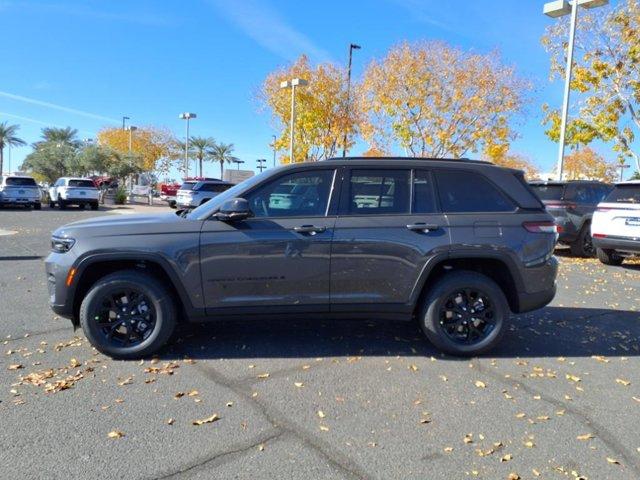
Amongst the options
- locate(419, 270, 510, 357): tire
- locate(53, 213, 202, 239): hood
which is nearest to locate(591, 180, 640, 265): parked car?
locate(419, 270, 510, 357): tire

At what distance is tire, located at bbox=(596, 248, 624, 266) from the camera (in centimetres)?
1016

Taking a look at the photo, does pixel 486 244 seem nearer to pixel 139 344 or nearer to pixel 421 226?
pixel 421 226

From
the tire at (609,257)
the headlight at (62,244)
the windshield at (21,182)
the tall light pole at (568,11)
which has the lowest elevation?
the tire at (609,257)

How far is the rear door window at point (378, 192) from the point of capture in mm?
4473

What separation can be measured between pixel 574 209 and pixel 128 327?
10.1 m

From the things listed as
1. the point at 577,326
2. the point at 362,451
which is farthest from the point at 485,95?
the point at 362,451

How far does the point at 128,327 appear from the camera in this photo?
434 cm

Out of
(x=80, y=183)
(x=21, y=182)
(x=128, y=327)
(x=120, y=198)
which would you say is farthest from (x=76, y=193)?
(x=128, y=327)

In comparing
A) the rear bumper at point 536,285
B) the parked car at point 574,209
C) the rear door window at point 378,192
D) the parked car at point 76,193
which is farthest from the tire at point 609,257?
the parked car at point 76,193

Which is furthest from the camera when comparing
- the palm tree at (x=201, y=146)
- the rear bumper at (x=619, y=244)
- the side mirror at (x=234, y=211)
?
the palm tree at (x=201, y=146)

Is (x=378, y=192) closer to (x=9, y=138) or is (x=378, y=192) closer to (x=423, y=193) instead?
(x=423, y=193)

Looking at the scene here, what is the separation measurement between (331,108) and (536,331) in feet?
94.6

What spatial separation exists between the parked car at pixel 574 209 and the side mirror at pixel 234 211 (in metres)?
8.72

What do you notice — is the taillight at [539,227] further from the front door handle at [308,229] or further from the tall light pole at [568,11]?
the tall light pole at [568,11]
